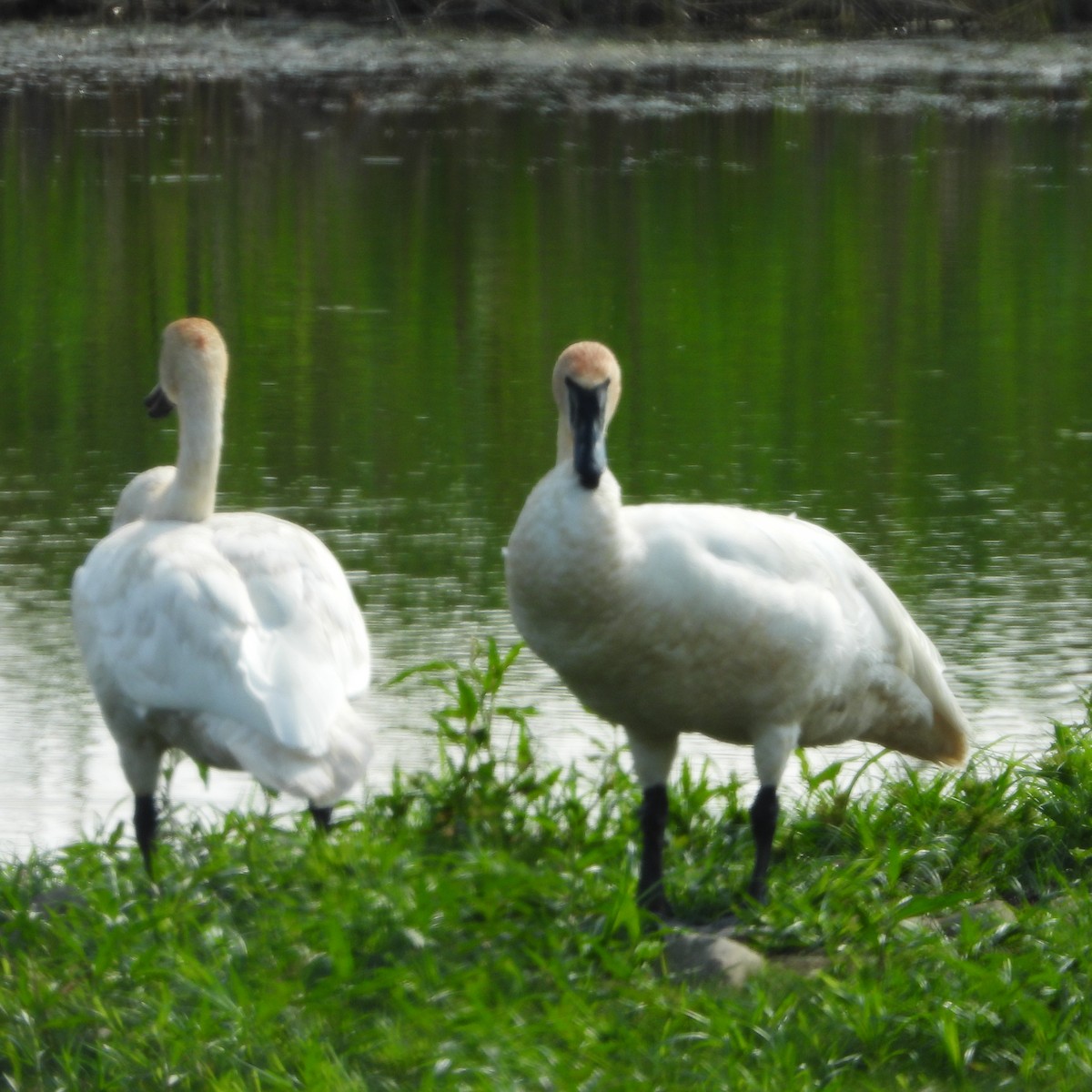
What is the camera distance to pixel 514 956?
4.11m

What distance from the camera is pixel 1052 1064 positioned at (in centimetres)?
371

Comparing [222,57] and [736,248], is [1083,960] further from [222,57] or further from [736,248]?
[222,57]

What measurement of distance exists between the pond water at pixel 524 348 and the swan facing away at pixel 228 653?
0.49 metres

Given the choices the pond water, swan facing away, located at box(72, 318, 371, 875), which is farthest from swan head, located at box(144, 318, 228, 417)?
the pond water

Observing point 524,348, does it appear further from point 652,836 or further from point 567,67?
point 567,67

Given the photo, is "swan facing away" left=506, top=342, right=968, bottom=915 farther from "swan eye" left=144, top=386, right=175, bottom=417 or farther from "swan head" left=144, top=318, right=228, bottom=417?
"swan eye" left=144, top=386, right=175, bottom=417

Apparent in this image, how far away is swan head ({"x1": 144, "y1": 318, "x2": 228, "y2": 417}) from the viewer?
5.73 metres

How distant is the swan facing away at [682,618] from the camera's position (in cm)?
438

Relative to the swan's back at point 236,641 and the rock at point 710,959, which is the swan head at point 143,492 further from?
the rock at point 710,959

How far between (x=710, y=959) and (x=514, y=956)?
1.17ft

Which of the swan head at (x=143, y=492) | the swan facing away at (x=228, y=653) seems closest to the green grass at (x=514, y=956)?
the swan facing away at (x=228, y=653)

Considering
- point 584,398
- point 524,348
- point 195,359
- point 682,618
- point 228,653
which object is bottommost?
point 524,348

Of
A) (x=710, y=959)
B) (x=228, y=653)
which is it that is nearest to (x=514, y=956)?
(x=710, y=959)

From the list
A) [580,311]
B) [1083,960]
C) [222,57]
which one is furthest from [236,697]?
[222,57]
